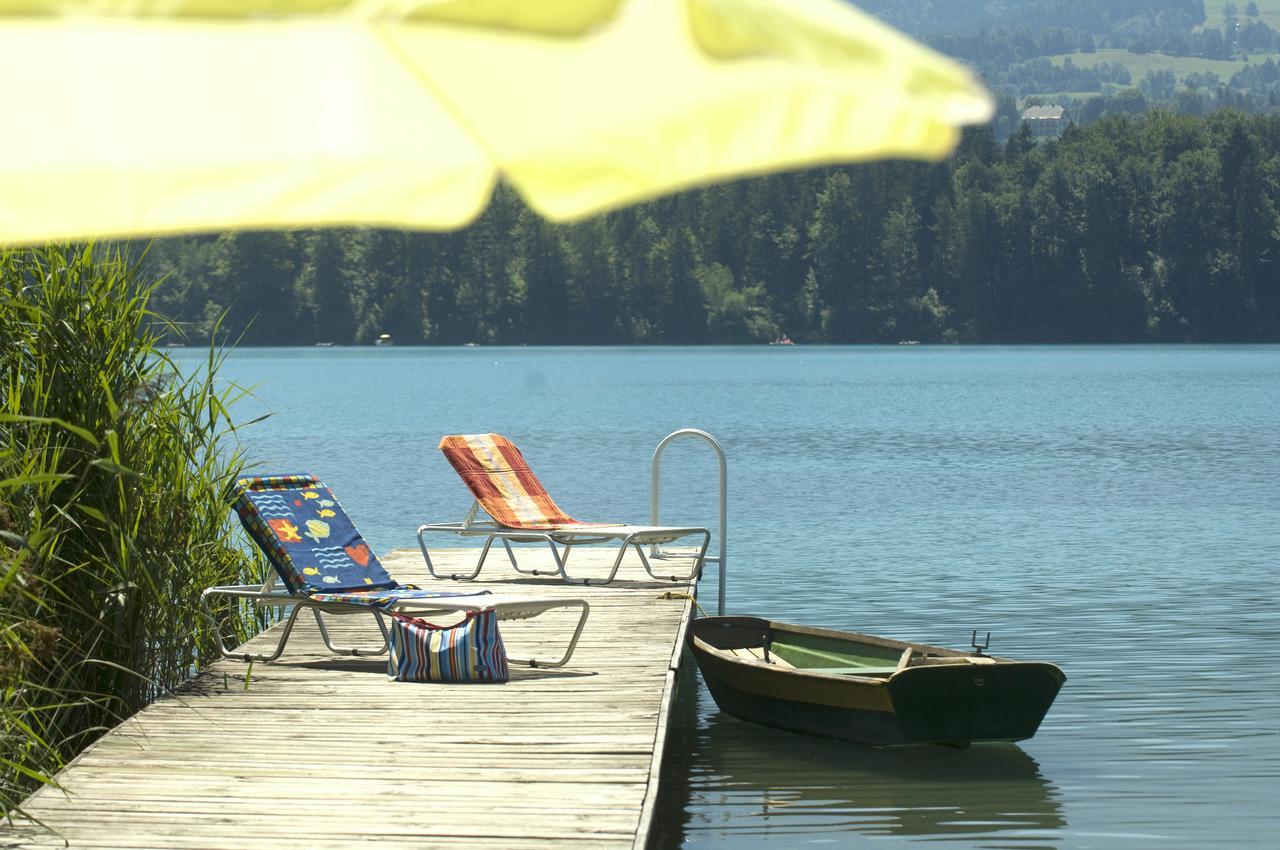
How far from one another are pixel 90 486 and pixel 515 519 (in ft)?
14.0

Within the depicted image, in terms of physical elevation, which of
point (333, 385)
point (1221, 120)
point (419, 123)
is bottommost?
point (333, 385)

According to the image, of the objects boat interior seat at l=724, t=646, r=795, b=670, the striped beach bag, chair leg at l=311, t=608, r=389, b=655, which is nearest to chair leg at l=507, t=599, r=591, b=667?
the striped beach bag

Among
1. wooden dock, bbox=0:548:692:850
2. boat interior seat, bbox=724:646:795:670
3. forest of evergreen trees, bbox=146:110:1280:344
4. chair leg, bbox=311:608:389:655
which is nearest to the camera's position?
wooden dock, bbox=0:548:692:850

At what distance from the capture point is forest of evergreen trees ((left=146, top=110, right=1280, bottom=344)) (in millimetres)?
83562

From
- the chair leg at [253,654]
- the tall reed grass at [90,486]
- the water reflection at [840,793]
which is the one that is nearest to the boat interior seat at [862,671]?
the water reflection at [840,793]

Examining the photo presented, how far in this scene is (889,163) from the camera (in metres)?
89.9

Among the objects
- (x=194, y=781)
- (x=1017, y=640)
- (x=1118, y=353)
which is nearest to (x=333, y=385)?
(x=1118, y=353)

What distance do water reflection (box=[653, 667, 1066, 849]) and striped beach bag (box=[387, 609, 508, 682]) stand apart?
1.22 metres

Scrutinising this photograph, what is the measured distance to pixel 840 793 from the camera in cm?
878

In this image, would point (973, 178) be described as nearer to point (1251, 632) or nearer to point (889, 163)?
point (889, 163)

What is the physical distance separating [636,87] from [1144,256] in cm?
8582

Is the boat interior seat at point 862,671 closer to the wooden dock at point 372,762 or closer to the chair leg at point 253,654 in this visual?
the wooden dock at point 372,762

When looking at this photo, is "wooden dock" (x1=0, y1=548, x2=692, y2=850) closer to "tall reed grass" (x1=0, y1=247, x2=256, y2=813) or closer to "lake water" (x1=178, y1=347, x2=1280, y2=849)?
"tall reed grass" (x1=0, y1=247, x2=256, y2=813)

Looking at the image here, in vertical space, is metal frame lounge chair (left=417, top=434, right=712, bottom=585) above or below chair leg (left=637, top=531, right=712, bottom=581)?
above
